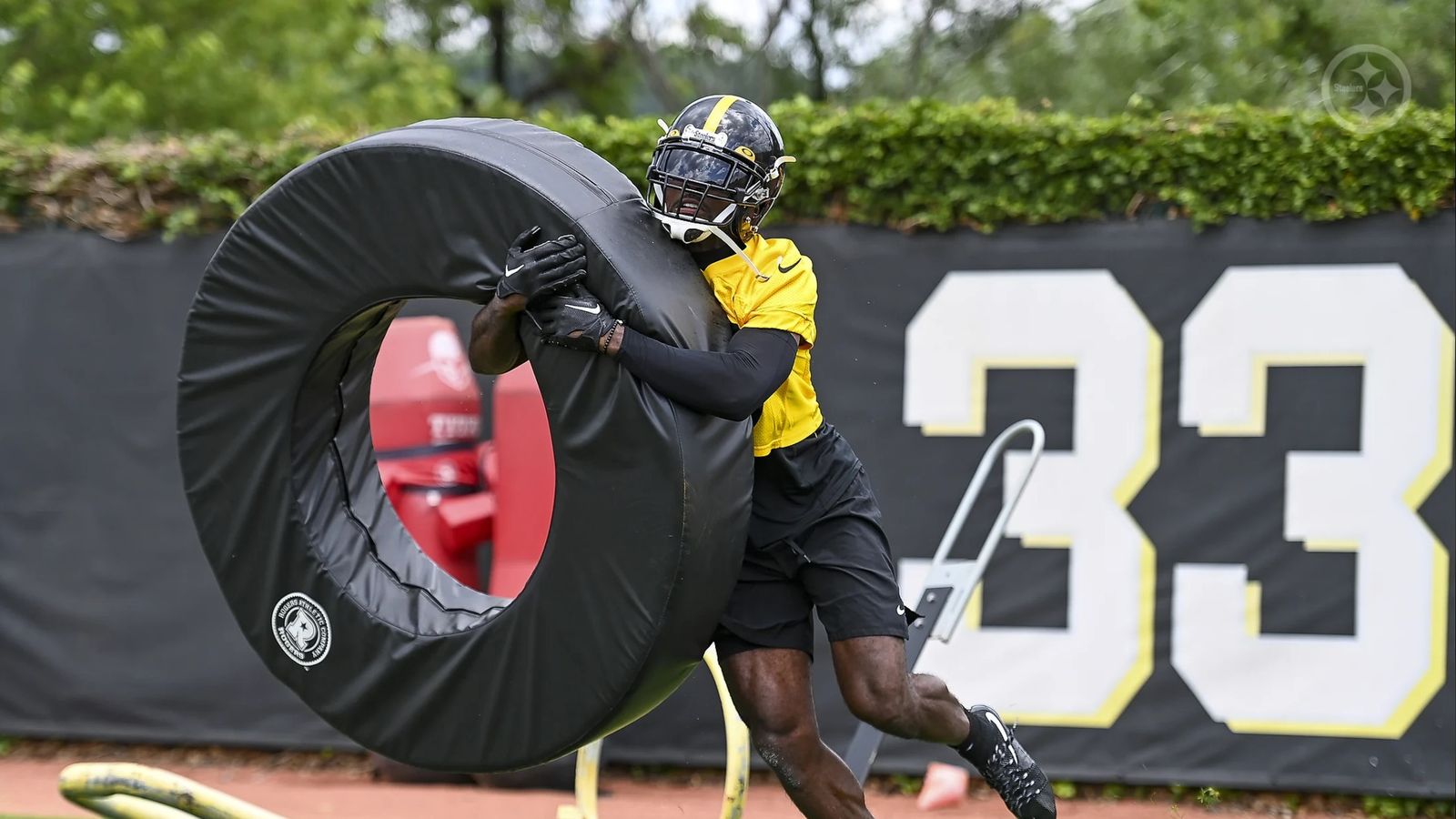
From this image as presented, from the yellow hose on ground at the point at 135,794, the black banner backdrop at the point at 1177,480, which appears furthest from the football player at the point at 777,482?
the black banner backdrop at the point at 1177,480

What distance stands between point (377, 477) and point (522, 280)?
3.46 feet

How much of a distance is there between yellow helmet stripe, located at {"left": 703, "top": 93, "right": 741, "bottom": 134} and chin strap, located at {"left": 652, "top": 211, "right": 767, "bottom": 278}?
0.72 ft

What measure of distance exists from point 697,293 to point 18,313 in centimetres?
415

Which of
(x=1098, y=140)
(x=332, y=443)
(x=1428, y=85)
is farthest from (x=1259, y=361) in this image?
(x=1428, y=85)

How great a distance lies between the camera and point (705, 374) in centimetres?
293

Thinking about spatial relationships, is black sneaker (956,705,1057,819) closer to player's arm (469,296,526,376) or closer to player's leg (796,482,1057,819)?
player's leg (796,482,1057,819)

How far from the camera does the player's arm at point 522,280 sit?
2.98m

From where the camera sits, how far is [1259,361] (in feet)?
16.9

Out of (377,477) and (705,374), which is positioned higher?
(705,374)

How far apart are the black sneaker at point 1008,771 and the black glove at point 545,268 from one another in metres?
1.63

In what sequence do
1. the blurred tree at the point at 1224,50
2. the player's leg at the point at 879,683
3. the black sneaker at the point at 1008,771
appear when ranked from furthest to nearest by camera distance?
the blurred tree at the point at 1224,50 < the black sneaker at the point at 1008,771 < the player's leg at the point at 879,683
